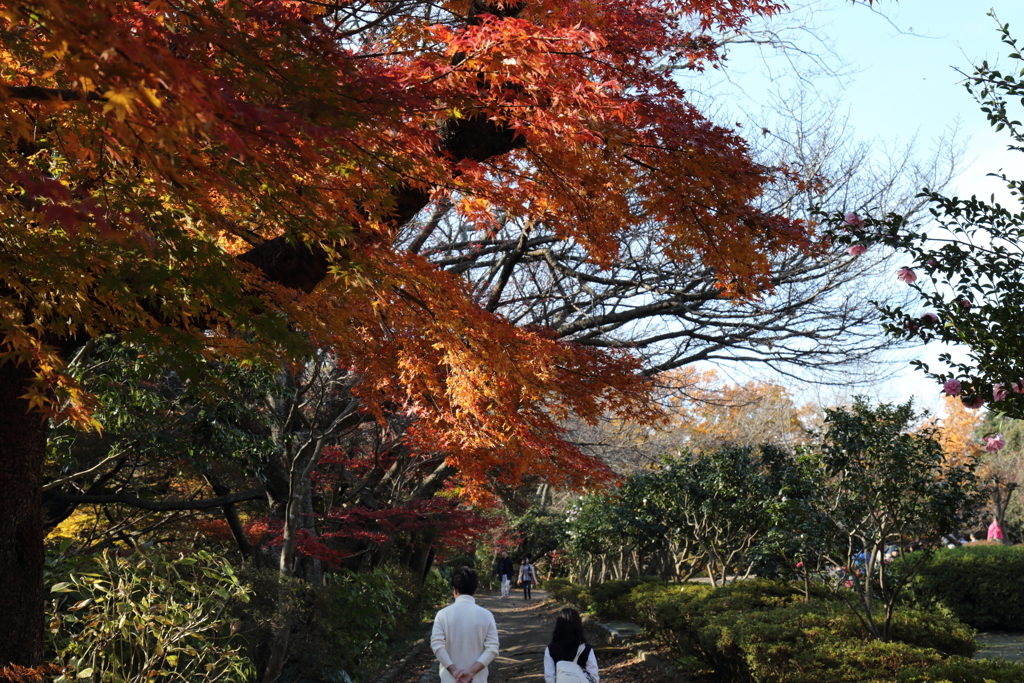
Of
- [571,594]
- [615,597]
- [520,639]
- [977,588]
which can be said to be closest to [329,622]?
[520,639]

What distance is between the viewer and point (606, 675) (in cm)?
1166

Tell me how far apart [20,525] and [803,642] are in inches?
263

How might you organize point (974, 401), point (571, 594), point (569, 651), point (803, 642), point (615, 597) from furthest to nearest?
point (571, 594), point (615, 597), point (803, 642), point (569, 651), point (974, 401)

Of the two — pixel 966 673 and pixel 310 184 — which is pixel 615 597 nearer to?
pixel 966 673

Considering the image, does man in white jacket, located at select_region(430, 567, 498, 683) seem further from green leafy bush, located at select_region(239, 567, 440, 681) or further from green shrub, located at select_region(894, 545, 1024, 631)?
green shrub, located at select_region(894, 545, 1024, 631)

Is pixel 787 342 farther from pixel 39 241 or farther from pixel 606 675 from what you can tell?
pixel 39 241

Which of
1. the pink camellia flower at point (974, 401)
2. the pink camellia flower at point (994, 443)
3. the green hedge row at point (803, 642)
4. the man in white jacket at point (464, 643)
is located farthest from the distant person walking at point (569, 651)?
the pink camellia flower at point (994, 443)

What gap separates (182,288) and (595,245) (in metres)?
4.77

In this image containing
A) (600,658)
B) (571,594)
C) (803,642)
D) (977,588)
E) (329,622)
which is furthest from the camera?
(571,594)

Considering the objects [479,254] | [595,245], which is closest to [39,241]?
[595,245]

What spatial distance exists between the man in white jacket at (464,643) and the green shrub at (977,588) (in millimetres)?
10914

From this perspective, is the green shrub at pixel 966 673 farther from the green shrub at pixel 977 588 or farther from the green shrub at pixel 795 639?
the green shrub at pixel 977 588

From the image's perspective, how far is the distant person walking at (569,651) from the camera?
215 inches

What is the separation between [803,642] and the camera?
23.7ft
